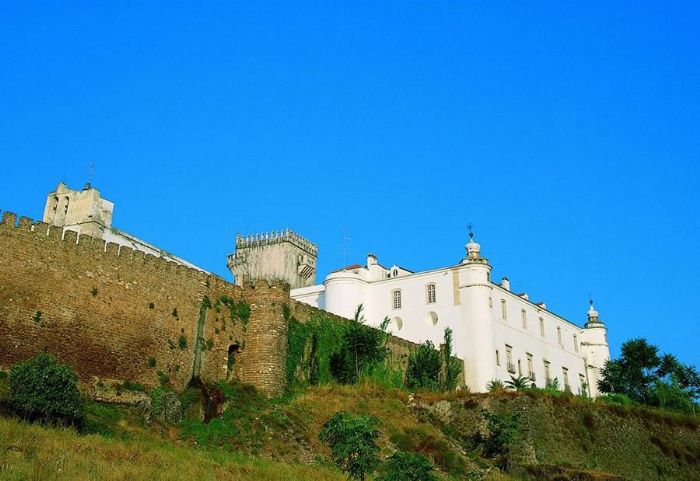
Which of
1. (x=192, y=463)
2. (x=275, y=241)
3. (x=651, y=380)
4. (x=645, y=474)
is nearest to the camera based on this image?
(x=192, y=463)

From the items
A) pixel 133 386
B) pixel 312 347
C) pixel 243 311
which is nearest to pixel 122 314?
pixel 133 386

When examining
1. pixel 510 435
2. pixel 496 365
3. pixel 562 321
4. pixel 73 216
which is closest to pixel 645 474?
pixel 510 435

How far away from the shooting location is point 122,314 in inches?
1273

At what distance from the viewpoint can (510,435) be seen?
3666cm

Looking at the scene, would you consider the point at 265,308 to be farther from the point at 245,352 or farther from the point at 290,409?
the point at 290,409

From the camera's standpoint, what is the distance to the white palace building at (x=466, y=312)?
5356cm

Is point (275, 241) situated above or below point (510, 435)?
above

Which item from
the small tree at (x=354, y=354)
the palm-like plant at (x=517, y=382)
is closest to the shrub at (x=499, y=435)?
the small tree at (x=354, y=354)

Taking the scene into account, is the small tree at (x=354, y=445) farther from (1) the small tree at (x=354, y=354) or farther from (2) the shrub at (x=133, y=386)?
(1) the small tree at (x=354, y=354)

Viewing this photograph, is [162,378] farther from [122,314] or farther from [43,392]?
[43,392]

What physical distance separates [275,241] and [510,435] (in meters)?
49.8

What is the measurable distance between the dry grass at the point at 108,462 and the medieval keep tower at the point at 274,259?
183 ft

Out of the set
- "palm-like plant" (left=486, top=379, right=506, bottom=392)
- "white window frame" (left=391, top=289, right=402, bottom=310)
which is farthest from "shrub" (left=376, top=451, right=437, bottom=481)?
"white window frame" (left=391, top=289, right=402, bottom=310)

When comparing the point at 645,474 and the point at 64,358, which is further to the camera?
the point at 645,474
